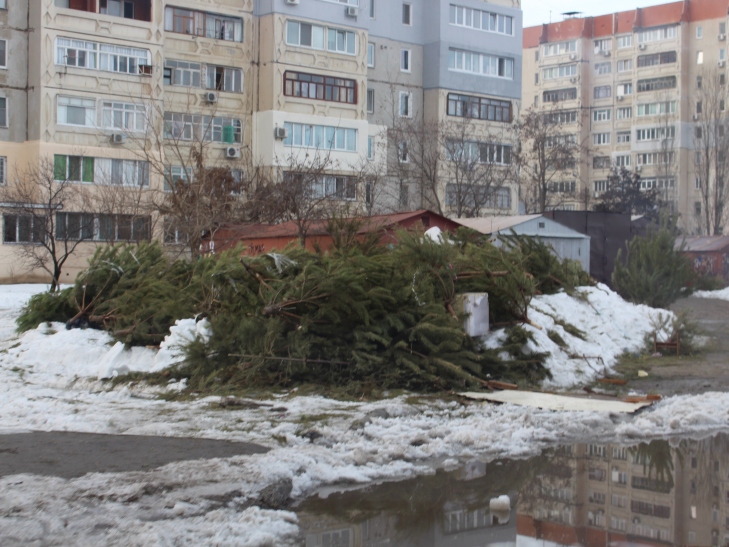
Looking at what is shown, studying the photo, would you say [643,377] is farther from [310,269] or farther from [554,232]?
[554,232]

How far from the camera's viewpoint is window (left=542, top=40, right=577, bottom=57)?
269ft

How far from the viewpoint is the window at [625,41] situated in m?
79.8

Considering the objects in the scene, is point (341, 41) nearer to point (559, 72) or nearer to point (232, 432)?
point (232, 432)

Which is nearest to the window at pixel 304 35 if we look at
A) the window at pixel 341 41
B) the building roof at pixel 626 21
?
the window at pixel 341 41

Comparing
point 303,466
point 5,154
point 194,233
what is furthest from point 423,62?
point 303,466

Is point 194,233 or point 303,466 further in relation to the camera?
point 194,233

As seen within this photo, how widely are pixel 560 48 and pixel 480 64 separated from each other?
34777 millimetres

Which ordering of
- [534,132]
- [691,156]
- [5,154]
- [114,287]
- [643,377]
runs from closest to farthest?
[643,377]
[114,287]
[5,154]
[534,132]
[691,156]

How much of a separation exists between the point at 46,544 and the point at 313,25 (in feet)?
134

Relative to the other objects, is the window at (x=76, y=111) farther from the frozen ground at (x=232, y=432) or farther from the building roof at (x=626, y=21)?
the building roof at (x=626, y=21)

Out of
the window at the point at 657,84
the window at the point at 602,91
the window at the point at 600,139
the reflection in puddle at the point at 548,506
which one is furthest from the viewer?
the window at the point at 602,91

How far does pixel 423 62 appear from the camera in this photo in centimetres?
5075

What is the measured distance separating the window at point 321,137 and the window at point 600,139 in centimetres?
4323

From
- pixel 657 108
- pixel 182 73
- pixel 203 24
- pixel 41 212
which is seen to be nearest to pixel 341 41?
pixel 203 24
